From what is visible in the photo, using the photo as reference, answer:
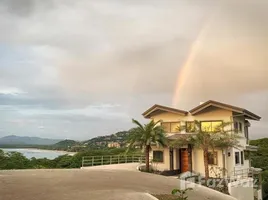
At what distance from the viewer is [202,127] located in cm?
2909

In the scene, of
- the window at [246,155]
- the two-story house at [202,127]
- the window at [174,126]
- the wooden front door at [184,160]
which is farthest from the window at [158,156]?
the window at [246,155]

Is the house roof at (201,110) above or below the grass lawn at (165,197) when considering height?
above

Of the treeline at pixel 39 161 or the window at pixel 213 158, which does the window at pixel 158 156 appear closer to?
the treeline at pixel 39 161

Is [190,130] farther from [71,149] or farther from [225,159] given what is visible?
[71,149]

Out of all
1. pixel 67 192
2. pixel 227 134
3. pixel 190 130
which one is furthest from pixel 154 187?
pixel 190 130

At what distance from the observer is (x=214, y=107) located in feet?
93.6

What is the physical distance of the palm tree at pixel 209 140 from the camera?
80.0 ft

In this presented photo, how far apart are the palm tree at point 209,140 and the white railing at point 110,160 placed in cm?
780

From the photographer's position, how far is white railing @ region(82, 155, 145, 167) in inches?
1284

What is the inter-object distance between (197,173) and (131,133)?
7.15 meters

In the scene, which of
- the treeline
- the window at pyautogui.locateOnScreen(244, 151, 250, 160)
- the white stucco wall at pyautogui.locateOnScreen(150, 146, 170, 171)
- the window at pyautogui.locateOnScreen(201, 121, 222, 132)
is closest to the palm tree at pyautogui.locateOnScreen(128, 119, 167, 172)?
the treeline

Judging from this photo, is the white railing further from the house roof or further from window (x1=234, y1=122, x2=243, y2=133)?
window (x1=234, y1=122, x2=243, y2=133)

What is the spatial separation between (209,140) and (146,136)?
511cm

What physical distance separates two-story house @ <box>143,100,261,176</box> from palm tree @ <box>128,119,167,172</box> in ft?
8.14
